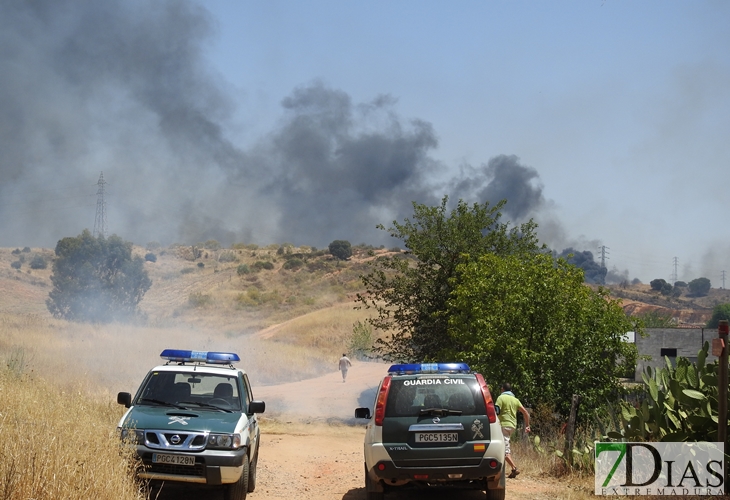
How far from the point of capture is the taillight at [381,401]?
9.04m

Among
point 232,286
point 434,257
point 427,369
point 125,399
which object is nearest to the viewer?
point 427,369

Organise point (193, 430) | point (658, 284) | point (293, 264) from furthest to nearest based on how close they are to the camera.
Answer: point (658, 284) → point (293, 264) → point (193, 430)

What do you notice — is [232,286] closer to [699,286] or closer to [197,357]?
[197,357]

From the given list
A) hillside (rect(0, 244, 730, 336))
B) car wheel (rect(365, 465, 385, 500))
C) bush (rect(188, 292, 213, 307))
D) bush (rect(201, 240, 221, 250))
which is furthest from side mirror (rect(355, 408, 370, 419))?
bush (rect(201, 240, 221, 250))

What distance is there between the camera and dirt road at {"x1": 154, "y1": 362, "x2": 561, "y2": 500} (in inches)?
415

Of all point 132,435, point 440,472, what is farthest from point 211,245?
point 440,472

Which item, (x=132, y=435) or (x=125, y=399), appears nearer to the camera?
(x=132, y=435)

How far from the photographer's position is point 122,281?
2306 inches

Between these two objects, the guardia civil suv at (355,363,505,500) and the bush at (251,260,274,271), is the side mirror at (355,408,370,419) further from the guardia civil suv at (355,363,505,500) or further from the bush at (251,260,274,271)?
the bush at (251,260,274,271)

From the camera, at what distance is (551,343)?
16.9m

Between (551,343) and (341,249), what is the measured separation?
290 feet

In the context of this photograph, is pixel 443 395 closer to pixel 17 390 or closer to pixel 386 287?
pixel 17 390

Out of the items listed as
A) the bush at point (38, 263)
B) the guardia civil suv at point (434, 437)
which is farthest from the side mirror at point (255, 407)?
the bush at point (38, 263)

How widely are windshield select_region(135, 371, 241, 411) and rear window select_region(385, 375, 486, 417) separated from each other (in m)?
2.35
